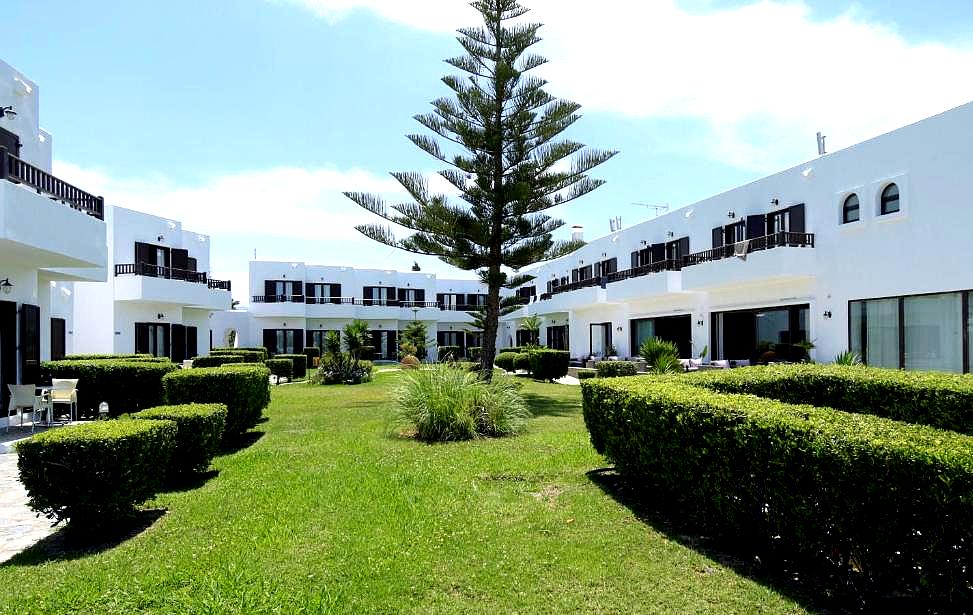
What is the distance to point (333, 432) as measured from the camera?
9.68 metres

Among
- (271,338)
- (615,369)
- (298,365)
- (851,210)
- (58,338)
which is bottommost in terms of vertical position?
(298,365)

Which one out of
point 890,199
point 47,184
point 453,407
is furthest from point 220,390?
point 890,199

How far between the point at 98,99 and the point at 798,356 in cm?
1718

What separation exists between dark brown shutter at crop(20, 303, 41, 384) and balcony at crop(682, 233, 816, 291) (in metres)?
16.8

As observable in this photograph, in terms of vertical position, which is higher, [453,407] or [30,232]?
[30,232]

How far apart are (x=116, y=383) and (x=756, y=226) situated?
16.4 meters

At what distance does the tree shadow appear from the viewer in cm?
331

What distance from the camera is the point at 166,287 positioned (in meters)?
22.8

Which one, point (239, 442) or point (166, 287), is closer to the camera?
point (239, 442)

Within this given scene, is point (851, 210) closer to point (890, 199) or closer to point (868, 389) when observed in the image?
point (890, 199)

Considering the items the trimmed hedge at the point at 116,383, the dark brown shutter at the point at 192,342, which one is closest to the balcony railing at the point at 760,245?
the trimmed hedge at the point at 116,383

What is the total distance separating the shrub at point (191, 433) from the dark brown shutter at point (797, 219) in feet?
49.0

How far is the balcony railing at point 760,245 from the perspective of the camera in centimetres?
1577

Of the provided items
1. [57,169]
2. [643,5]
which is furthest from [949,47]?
[57,169]
